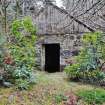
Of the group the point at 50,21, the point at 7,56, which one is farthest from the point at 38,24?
the point at 7,56

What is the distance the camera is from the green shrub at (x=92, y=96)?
32.3 ft

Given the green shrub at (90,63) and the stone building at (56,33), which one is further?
the stone building at (56,33)

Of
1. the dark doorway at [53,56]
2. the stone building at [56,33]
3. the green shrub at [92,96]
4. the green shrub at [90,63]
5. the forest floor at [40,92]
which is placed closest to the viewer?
the forest floor at [40,92]

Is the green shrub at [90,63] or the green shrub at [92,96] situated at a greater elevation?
the green shrub at [90,63]

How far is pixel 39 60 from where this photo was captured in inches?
583

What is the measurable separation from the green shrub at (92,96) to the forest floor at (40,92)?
1.32 feet

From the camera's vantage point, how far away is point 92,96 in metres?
9.99

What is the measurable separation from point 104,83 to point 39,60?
4075 millimetres

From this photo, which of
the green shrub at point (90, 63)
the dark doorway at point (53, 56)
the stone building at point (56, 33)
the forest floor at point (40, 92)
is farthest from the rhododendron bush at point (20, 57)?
the dark doorway at point (53, 56)

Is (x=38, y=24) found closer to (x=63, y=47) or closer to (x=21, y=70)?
(x=63, y=47)

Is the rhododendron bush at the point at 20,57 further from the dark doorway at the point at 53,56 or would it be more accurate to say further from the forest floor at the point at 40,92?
the dark doorway at the point at 53,56

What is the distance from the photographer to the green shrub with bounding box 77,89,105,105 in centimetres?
984

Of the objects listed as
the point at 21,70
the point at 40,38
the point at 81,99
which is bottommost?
the point at 81,99

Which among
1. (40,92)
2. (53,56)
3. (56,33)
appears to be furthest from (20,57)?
(53,56)
